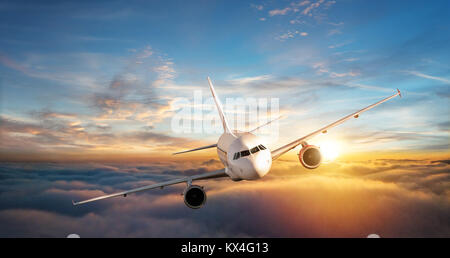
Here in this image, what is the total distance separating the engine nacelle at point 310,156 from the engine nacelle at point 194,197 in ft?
35.3

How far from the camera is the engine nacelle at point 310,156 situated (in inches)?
1056

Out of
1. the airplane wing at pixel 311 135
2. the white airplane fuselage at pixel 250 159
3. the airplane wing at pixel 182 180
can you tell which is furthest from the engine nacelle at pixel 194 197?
the airplane wing at pixel 311 135

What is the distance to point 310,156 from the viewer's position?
27.1 metres

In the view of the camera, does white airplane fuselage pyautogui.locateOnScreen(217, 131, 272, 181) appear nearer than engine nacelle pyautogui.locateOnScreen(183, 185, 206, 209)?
Yes

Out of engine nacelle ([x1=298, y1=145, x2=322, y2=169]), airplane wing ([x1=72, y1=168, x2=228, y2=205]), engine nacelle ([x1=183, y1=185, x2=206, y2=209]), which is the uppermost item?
engine nacelle ([x1=298, y1=145, x2=322, y2=169])

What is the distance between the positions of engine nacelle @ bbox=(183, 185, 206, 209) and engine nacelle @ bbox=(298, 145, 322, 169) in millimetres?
10749

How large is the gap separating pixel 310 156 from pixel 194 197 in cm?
1255

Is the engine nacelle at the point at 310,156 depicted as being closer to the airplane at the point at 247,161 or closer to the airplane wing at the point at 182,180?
the airplane at the point at 247,161

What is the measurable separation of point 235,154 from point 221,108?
17383 mm

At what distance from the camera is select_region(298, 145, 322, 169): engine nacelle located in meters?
26.8

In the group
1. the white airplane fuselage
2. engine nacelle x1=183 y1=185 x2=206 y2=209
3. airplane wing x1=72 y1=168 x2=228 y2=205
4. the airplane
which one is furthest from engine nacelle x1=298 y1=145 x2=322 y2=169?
engine nacelle x1=183 y1=185 x2=206 y2=209

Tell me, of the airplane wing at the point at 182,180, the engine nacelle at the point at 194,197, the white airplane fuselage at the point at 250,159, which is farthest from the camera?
the airplane wing at the point at 182,180

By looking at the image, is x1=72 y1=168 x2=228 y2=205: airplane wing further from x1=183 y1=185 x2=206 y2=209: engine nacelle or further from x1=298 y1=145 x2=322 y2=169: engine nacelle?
x1=298 y1=145 x2=322 y2=169: engine nacelle

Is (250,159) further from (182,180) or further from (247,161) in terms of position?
(182,180)
